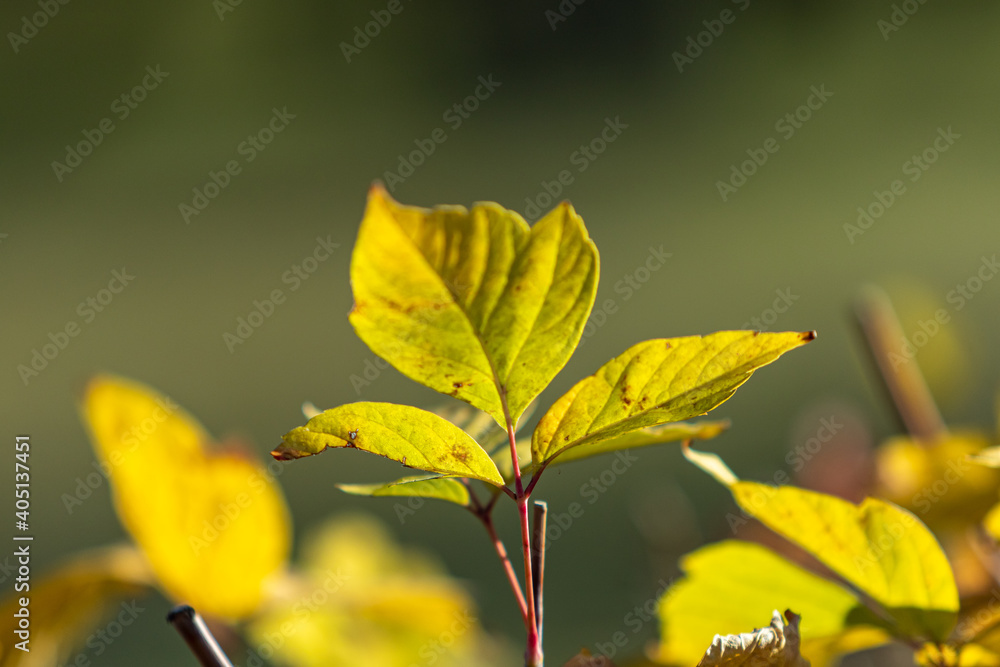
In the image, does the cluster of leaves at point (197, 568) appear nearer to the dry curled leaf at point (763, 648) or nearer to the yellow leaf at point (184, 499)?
the yellow leaf at point (184, 499)

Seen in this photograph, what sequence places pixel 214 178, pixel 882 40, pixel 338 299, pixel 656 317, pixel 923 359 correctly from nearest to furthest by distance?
pixel 923 359 < pixel 656 317 < pixel 338 299 < pixel 214 178 < pixel 882 40

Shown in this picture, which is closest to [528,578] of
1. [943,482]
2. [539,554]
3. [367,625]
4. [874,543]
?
[539,554]

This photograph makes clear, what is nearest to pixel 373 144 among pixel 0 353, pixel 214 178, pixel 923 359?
pixel 214 178

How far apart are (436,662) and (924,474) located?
1.17ft

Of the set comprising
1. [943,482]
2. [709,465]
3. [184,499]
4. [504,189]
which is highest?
[504,189]

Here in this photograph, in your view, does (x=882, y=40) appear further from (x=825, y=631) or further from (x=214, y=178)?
(x=825, y=631)

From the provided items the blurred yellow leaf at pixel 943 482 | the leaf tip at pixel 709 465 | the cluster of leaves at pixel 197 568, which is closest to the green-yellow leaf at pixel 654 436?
the leaf tip at pixel 709 465

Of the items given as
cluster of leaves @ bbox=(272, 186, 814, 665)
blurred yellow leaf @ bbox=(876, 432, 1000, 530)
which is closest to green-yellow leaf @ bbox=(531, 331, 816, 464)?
cluster of leaves @ bbox=(272, 186, 814, 665)

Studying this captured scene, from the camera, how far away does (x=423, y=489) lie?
21 centimetres

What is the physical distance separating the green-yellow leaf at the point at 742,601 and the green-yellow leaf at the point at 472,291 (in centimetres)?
11

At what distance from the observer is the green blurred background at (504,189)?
266 centimetres

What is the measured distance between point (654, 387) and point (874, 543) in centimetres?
10

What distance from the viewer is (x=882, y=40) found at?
7145mm

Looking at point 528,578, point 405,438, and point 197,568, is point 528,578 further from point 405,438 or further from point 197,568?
point 197,568
